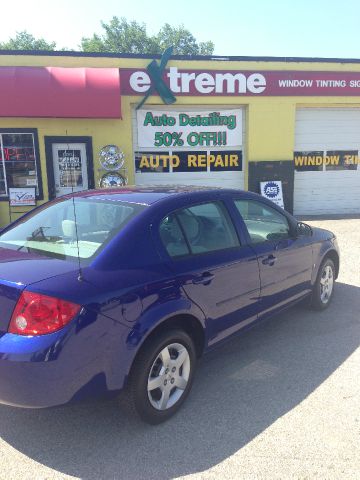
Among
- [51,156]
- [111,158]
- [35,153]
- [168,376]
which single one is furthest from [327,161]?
[168,376]

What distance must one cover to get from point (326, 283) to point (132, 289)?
317cm

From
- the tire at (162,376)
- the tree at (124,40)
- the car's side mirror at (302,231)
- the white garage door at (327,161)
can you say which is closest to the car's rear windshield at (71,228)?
the tire at (162,376)

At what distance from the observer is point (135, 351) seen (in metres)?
2.58

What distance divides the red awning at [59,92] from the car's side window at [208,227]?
25.7ft

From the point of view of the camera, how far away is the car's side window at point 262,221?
12.5 ft

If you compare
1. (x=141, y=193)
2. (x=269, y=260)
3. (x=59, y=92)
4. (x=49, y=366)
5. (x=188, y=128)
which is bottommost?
(x=49, y=366)

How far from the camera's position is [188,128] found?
11984 mm

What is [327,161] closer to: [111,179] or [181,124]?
[181,124]

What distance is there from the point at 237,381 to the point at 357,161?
1148cm

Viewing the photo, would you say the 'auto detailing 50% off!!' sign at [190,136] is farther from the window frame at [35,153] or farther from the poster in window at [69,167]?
the window frame at [35,153]

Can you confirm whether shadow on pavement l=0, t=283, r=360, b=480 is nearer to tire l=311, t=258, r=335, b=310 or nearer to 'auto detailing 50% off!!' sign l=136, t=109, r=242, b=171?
tire l=311, t=258, r=335, b=310

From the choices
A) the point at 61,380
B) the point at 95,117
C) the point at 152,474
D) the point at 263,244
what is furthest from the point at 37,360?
the point at 95,117

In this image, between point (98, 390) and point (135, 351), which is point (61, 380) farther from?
point (135, 351)

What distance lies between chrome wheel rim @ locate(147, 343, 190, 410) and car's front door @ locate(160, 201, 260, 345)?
13.4 inches
